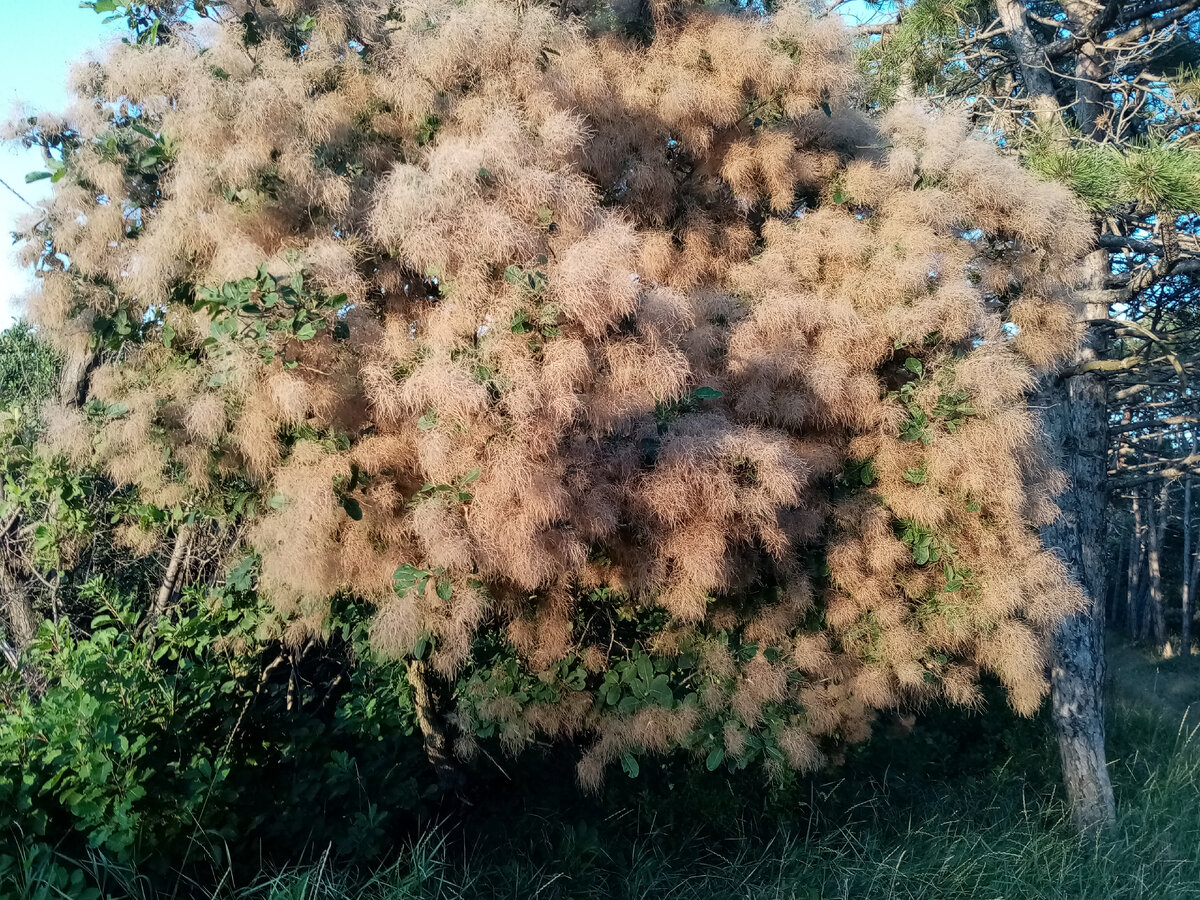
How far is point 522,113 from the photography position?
3.53m

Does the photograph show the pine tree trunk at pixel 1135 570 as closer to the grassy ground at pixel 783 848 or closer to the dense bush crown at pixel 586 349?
the grassy ground at pixel 783 848

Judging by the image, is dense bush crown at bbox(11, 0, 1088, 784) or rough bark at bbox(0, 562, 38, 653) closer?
dense bush crown at bbox(11, 0, 1088, 784)

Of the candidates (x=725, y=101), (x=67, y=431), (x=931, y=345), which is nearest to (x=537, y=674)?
(x=67, y=431)

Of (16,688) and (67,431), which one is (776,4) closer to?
(67,431)

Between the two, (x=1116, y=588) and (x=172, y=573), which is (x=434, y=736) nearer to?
(x=172, y=573)

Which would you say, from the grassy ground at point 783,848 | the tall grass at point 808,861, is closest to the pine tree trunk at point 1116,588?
the grassy ground at point 783,848

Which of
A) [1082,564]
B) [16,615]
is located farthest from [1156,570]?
[16,615]

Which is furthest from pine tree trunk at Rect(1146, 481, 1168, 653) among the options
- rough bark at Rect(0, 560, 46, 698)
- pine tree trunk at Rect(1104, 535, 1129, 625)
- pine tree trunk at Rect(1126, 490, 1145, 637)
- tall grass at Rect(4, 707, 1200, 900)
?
rough bark at Rect(0, 560, 46, 698)

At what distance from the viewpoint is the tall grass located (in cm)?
355

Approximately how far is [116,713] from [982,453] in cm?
329

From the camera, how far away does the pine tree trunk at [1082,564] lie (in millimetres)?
5668

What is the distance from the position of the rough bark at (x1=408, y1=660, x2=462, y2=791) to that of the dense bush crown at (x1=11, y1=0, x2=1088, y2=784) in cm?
38

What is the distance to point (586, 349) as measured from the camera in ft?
9.61

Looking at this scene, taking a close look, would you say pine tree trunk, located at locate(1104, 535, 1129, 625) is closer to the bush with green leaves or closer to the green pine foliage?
the green pine foliage
